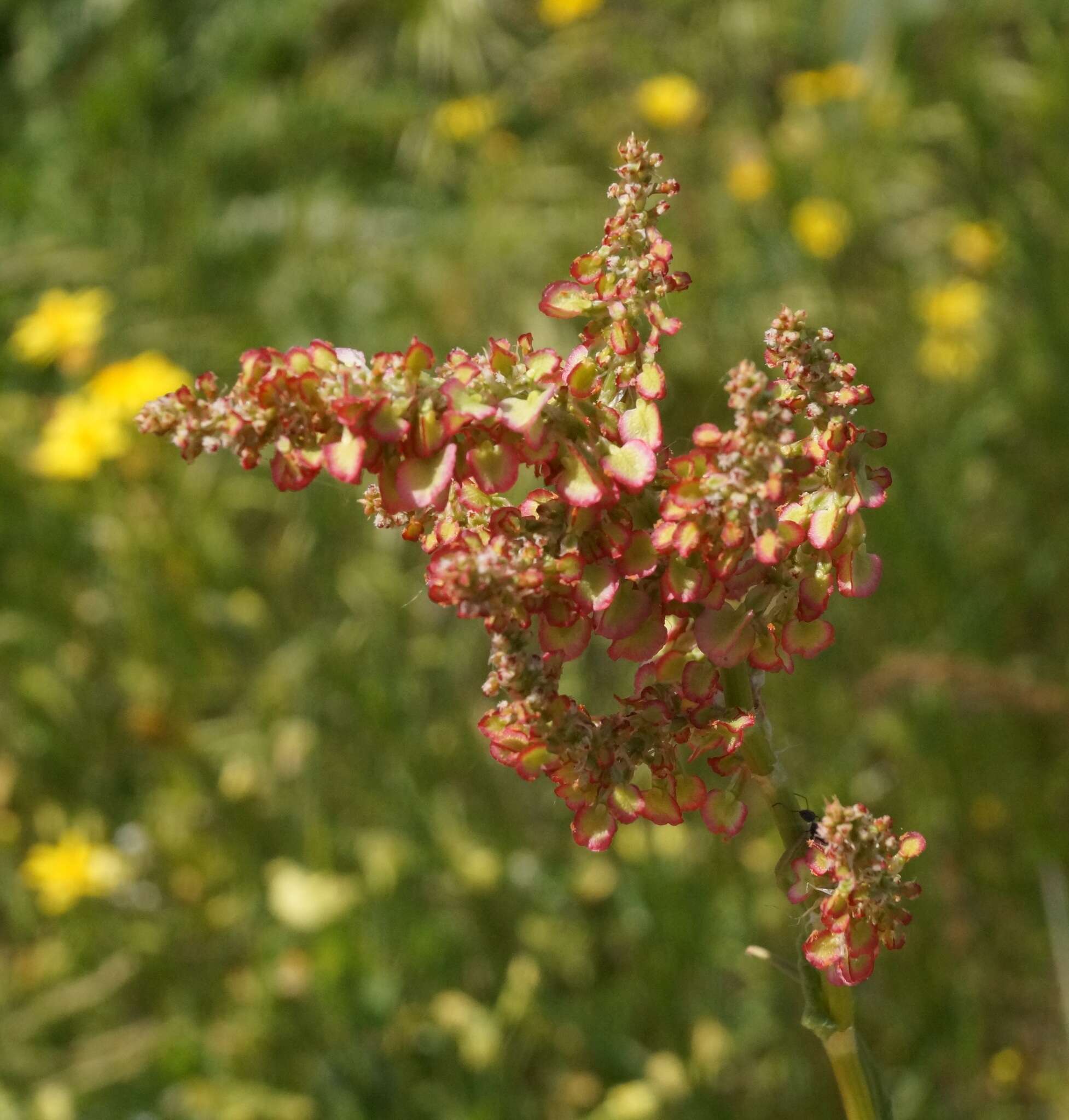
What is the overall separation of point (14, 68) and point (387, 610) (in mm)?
3466

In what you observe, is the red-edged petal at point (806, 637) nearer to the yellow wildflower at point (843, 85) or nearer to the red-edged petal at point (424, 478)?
the red-edged petal at point (424, 478)

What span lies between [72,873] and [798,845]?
5.63ft

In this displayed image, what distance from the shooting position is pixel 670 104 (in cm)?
289

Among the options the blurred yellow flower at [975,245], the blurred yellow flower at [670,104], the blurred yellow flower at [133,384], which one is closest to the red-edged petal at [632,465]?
the blurred yellow flower at [133,384]

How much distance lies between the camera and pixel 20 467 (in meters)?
2.62

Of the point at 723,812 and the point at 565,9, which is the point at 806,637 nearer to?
the point at 723,812

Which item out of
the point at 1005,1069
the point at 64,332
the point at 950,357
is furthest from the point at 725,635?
the point at 64,332

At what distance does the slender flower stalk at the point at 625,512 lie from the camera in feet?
1.98

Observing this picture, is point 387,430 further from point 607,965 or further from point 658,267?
point 607,965

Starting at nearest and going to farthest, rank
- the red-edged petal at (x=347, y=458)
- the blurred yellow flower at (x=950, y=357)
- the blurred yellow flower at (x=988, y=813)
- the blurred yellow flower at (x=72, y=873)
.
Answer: the red-edged petal at (x=347, y=458)
the blurred yellow flower at (x=988, y=813)
the blurred yellow flower at (x=72, y=873)
the blurred yellow flower at (x=950, y=357)

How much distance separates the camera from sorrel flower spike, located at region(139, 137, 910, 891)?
0.60m

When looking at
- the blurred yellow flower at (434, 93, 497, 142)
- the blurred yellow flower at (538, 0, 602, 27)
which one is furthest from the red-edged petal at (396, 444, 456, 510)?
the blurred yellow flower at (538, 0, 602, 27)

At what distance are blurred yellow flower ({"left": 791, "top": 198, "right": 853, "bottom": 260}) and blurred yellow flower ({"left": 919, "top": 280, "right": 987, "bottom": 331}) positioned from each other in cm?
20

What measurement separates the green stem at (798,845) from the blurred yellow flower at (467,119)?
2605 millimetres
